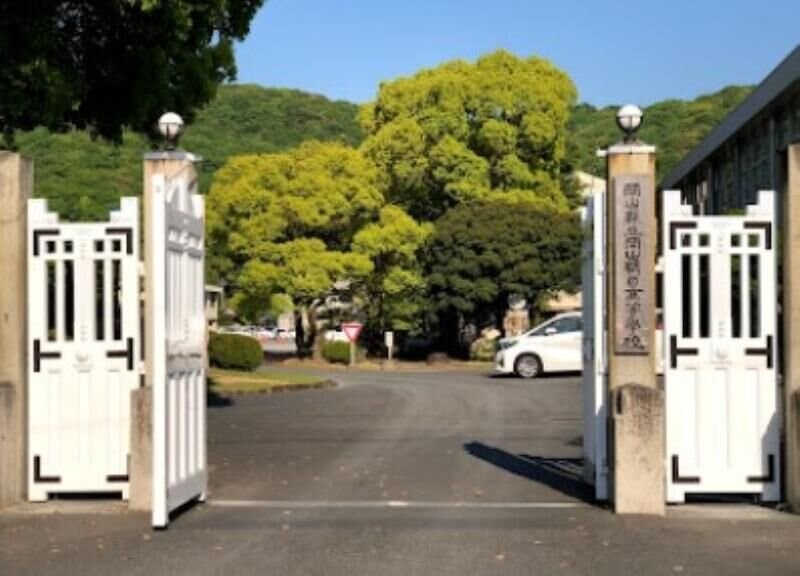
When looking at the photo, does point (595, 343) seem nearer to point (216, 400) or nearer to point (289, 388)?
point (216, 400)

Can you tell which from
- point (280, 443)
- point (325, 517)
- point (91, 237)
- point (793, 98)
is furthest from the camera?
point (793, 98)

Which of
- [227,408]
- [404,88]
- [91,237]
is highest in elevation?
[404,88]

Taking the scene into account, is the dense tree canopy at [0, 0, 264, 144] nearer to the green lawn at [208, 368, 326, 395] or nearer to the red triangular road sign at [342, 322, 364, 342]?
the green lawn at [208, 368, 326, 395]

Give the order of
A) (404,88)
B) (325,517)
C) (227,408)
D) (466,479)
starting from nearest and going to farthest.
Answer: (325,517) → (466,479) → (227,408) → (404,88)

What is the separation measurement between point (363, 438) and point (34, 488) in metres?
6.20

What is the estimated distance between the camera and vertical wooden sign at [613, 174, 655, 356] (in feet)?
32.5

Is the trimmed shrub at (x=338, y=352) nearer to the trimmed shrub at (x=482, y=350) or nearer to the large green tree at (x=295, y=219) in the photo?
the large green tree at (x=295, y=219)

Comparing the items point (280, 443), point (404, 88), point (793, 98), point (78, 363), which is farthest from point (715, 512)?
point (404, 88)

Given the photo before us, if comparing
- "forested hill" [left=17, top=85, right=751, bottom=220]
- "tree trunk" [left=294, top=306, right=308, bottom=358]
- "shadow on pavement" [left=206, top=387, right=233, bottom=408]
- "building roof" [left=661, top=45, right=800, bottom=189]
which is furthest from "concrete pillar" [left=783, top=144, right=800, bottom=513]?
"tree trunk" [left=294, top=306, right=308, bottom=358]

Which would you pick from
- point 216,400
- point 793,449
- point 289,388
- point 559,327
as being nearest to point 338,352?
point 559,327

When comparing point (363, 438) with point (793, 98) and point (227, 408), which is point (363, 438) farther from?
point (793, 98)

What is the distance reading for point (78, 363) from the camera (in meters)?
10.4

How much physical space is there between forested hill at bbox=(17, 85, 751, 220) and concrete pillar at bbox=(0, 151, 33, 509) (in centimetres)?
3040

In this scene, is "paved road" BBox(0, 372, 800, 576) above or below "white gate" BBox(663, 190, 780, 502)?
below
